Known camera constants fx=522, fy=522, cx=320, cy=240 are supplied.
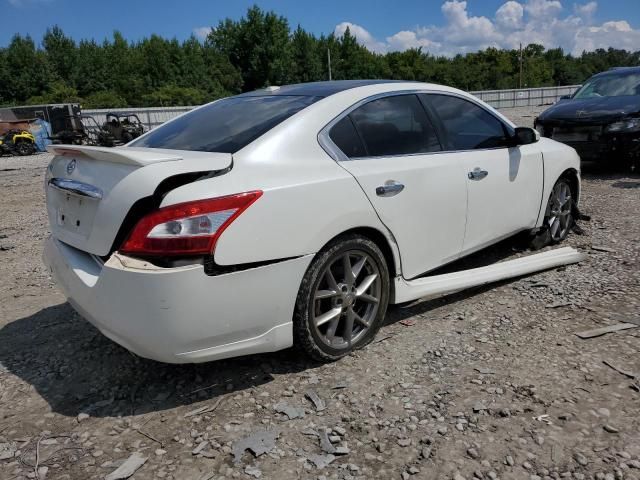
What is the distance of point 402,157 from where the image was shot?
11.0ft

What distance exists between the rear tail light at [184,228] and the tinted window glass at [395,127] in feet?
3.88

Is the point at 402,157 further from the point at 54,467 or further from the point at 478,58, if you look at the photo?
the point at 478,58

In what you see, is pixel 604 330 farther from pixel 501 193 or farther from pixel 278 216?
pixel 278 216

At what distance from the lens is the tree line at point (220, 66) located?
55.5 m

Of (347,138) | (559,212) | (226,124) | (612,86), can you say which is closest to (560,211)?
(559,212)

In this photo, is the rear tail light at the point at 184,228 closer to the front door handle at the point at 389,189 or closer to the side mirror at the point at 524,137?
the front door handle at the point at 389,189

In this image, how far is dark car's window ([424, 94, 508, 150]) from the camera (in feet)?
12.4

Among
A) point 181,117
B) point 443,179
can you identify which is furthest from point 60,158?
point 443,179

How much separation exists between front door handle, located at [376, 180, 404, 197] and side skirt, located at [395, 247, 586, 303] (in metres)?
0.57

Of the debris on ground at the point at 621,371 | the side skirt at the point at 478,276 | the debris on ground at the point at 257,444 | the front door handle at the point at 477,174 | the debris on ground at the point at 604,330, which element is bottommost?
the debris on ground at the point at 621,371

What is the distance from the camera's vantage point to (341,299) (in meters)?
3.04

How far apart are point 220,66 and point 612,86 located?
6311cm

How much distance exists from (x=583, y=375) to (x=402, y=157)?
5.36 feet

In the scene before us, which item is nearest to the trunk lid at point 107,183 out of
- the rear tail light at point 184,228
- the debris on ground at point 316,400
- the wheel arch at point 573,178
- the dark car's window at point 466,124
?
the rear tail light at point 184,228
